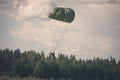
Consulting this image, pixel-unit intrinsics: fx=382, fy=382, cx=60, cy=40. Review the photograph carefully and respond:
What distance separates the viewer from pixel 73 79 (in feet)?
430

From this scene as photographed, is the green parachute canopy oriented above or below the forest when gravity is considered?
above

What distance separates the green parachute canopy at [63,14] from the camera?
160ft

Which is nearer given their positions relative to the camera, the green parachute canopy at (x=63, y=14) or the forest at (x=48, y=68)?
the green parachute canopy at (x=63, y=14)

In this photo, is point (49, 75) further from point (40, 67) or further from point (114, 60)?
point (114, 60)

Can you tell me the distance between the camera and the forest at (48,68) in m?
124

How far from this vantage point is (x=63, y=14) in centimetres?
4931

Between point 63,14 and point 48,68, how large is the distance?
79.7 metres

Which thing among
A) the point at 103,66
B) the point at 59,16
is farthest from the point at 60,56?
the point at 59,16

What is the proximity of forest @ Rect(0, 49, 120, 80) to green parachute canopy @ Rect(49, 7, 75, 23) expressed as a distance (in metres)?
61.3

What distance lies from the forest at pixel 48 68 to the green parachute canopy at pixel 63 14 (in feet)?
201

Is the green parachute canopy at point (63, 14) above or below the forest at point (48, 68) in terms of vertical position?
above

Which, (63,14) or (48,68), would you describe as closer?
(63,14)

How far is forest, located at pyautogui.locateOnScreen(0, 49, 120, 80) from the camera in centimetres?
12399

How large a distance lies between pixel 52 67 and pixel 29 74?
8957 millimetres
